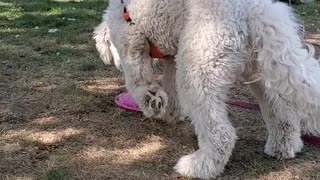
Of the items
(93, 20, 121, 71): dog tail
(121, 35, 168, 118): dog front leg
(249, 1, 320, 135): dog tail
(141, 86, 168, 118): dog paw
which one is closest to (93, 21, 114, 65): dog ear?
(93, 20, 121, 71): dog tail

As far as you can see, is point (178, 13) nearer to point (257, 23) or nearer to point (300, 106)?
point (257, 23)

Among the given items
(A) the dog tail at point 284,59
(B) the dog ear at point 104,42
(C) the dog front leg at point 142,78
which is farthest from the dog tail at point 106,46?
(A) the dog tail at point 284,59

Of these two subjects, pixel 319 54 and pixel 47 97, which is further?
pixel 319 54

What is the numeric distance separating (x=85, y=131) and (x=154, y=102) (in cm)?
69

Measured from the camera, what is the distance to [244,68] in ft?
10.5

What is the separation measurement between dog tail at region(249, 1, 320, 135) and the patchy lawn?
0.49 m

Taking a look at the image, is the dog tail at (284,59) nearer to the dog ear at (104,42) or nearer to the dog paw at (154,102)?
the dog paw at (154,102)

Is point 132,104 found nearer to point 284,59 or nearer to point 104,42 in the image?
point 104,42

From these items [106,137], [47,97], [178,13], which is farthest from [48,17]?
[178,13]

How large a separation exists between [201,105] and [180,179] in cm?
47

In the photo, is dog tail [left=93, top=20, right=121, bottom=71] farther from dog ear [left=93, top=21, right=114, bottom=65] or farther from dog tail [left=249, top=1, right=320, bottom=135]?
dog tail [left=249, top=1, right=320, bottom=135]

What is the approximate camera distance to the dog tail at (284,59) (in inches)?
121

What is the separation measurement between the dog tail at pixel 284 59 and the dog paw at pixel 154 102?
2.23ft

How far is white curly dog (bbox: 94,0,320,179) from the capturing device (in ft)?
10.0
